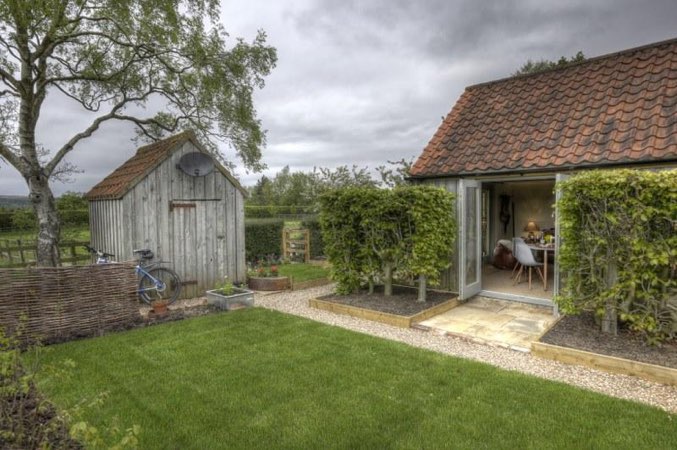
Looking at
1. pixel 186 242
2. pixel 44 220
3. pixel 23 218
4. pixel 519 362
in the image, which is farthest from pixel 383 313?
pixel 23 218

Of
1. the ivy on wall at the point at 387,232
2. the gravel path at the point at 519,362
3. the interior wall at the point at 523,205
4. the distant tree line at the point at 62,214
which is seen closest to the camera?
the gravel path at the point at 519,362

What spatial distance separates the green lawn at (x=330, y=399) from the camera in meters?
2.96

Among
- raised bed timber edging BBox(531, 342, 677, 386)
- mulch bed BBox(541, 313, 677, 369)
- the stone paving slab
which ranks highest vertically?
mulch bed BBox(541, 313, 677, 369)

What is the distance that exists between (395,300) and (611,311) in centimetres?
330

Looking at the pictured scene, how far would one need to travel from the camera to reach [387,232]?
7004 mm

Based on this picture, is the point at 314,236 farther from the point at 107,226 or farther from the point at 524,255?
the point at 524,255

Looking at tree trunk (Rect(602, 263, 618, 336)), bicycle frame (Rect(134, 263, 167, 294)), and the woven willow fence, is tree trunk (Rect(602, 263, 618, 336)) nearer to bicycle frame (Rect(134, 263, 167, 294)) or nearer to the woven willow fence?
the woven willow fence

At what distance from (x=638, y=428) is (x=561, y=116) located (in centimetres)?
594

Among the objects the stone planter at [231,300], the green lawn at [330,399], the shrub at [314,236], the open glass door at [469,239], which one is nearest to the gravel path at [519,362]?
the green lawn at [330,399]

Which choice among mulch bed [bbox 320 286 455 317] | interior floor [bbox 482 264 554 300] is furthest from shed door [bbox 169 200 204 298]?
interior floor [bbox 482 264 554 300]

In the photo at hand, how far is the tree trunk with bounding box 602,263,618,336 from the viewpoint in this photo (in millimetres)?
4754

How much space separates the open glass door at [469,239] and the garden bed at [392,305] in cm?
40

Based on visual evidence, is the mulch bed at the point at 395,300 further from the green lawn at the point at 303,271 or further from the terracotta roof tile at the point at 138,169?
the terracotta roof tile at the point at 138,169

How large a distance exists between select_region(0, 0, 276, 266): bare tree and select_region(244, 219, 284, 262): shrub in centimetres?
420
